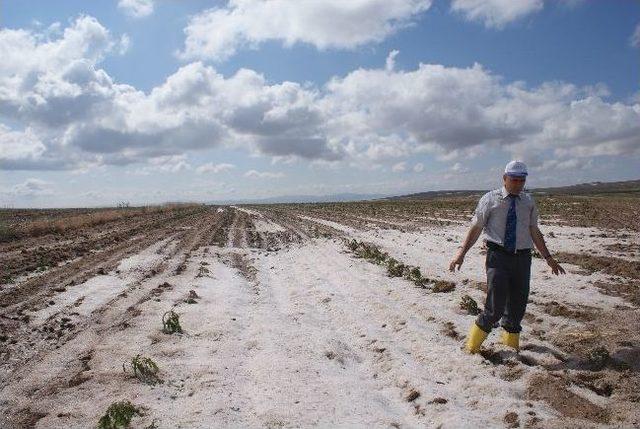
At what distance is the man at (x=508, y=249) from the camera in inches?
216

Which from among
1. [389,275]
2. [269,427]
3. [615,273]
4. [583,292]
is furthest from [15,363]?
[615,273]

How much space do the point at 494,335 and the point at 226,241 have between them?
15046 millimetres

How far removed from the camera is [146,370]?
5391 mm

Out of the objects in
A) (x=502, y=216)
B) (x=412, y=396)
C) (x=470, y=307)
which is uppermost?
(x=502, y=216)

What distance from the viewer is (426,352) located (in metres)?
5.99

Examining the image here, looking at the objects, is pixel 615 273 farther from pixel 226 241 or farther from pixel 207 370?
pixel 226 241

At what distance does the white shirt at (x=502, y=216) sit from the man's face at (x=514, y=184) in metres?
0.07

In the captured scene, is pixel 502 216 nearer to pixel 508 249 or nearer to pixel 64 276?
pixel 508 249

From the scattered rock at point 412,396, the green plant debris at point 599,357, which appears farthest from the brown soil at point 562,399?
the scattered rock at point 412,396

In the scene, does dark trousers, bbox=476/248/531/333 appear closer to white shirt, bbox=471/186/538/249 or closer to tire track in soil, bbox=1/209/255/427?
white shirt, bbox=471/186/538/249

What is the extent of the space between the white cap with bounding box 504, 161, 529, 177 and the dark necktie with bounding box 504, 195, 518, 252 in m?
0.31

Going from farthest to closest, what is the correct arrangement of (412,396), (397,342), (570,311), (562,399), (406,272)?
(406,272) → (570,311) → (397,342) → (412,396) → (562,399)

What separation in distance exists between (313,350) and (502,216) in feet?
9.47

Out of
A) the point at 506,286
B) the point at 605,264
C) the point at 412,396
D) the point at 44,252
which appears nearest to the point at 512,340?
the point at 506,286
